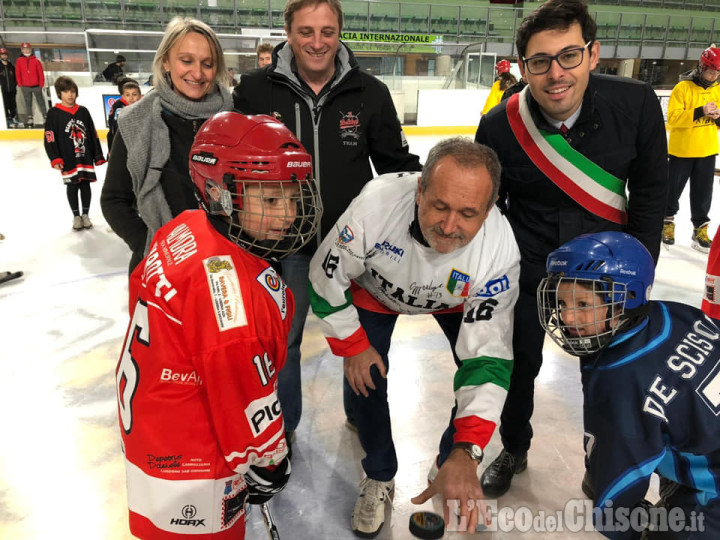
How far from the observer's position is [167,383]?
1233 mm

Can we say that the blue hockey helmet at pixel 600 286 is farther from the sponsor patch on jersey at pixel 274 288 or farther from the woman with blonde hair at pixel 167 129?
the woman with blonde hair at pixel 167 129

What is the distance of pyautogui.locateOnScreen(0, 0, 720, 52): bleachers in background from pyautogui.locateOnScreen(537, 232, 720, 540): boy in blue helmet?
54.5 feet

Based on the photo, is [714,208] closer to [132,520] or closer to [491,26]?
[132,520]

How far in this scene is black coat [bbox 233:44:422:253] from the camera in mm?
2059

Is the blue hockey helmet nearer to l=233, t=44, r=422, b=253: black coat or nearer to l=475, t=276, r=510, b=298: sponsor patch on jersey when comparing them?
l=475, t=276, r=510, b=298: sponsor patch on jersey

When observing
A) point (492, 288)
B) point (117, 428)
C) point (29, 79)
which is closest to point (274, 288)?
point (492, 288)

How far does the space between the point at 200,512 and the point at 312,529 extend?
0.82 meters

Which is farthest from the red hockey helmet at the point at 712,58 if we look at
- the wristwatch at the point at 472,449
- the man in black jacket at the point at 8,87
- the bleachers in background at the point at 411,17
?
the bleachers in background at the point at 411,17

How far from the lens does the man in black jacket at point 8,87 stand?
1185 centimetres

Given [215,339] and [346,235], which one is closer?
[215,339]

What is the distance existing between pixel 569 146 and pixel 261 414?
1.27 meters

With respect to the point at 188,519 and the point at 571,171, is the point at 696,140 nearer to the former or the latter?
the point at 571,171

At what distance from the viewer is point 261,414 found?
4.13 ft

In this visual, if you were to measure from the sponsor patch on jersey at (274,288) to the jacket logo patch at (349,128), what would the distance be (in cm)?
90
